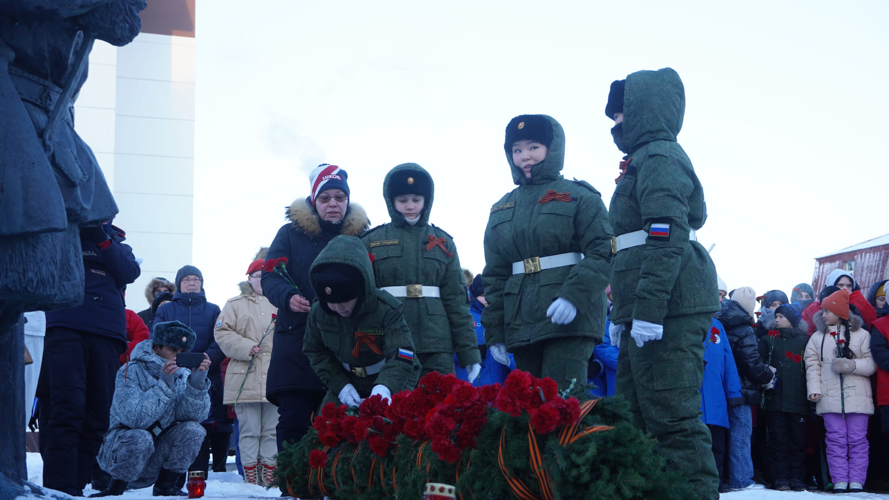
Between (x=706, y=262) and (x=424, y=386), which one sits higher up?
(x=706, y=262)

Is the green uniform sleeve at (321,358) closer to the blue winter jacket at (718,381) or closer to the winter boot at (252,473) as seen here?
the winter boot at (252,473)

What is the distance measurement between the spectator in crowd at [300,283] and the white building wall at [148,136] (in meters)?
11.6

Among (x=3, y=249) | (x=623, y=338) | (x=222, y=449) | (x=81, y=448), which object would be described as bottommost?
(x=222, y=449)

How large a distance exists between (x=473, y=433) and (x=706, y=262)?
1723mm

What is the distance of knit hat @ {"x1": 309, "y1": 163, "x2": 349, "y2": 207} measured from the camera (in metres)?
5.64

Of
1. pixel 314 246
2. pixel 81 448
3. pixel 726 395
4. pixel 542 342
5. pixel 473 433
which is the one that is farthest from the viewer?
pixel 726 395

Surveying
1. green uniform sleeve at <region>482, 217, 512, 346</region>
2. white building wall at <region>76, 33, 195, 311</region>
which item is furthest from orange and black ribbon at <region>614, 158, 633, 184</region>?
white building wall at <region>76, 33, 195, 311</region>

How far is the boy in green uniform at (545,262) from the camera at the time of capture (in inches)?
188

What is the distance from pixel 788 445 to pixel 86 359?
6.08 meters

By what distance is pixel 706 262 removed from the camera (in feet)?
14.4

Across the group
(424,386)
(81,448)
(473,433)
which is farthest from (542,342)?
(81,448)

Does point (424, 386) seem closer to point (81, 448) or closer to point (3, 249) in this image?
point (3, 249)

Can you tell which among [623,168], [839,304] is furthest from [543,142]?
[839,304]

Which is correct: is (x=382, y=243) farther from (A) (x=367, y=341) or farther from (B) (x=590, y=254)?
(B) (x=590, y=254)
